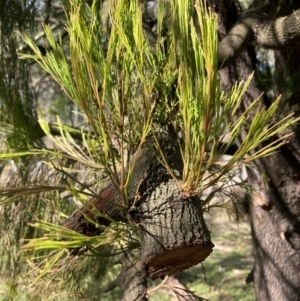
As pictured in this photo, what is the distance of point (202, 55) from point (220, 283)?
283 centimetres

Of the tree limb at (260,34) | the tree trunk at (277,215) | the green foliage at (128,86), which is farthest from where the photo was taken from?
the tree trunk at (277,215)

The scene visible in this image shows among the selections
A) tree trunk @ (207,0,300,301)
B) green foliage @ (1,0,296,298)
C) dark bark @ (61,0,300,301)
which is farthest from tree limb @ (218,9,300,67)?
tree trunk @ (207,0,300,301)

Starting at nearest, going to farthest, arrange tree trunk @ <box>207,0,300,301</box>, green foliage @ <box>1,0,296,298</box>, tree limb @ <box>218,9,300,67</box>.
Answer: green foliage @ <box>1,0,296,298</box> < tree limb @ <box>218,9,300,67</box> < tree trunk @ <box>207,0,300,301</box>

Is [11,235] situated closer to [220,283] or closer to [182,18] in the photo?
[182,18]

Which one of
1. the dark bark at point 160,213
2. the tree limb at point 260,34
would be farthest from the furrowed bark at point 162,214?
the tree limb at point 260,34

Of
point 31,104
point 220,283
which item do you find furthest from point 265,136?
point 220,283

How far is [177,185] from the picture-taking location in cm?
62

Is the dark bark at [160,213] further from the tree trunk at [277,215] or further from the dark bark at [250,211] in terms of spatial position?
the tree trunk at [277,215]

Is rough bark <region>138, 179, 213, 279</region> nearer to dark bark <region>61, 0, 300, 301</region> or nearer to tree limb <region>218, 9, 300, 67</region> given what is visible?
dark bark <region>61, 0, 300, 301</region>

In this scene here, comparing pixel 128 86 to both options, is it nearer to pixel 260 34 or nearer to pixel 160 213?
pixel 160 213

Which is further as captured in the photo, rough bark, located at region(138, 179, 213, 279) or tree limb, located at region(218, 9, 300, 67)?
tree limb, located at region(218, 9, 300, 67)

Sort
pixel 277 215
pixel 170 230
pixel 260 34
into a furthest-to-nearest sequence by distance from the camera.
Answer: pixel 277 215, pixel 260 34, pixel 170 230

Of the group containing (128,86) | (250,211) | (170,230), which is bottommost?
(250,211)

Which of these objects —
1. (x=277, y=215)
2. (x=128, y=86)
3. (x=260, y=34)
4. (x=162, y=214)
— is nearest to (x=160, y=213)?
(x=162, y=214)
